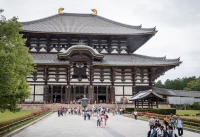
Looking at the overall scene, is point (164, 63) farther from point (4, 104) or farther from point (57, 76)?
point (4, 104)

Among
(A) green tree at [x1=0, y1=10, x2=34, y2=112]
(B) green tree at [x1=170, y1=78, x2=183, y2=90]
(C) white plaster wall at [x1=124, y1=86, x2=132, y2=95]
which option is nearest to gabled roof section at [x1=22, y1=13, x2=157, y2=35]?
(C) white plaster wall at [x1=124, y1=86, x2=132, y2=95]

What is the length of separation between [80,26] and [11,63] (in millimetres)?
46491

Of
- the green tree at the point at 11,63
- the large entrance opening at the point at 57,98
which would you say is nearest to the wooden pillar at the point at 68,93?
the large entrance opening at the point at 57,98

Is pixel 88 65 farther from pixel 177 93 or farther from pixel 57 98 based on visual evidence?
pixel 177 93

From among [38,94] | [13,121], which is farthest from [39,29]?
[13,121]

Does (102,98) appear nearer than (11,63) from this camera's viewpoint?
No

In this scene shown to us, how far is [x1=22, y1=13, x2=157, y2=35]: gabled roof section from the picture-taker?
5456 cm

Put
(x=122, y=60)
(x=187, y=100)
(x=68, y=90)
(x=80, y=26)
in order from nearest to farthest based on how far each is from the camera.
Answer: (x=68, y=90), (x=122, y=60), (x=80, y=26), (x=187, y=100)

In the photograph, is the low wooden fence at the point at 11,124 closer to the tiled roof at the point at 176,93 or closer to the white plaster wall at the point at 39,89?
the white plaster wall at the point at 39,89

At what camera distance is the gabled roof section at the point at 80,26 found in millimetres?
54562

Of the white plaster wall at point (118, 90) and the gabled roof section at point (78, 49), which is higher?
the gabled roof section at point (78, 49)

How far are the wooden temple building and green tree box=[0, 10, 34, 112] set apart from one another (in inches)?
1232

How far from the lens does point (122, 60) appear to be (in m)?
53.3

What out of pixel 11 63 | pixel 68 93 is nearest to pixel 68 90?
pixel 68 93
